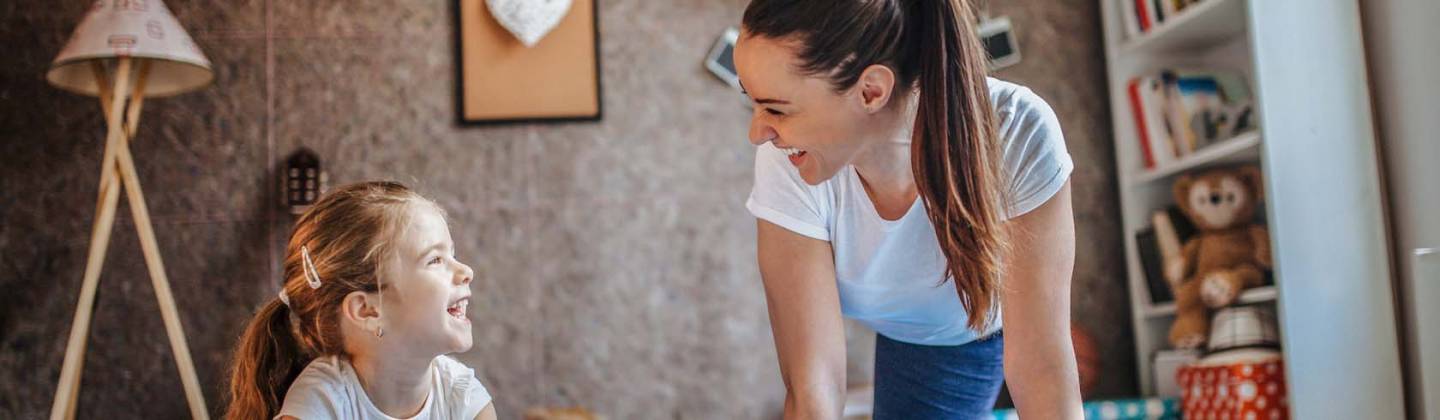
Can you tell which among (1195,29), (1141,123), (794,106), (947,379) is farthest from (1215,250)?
(794,106)

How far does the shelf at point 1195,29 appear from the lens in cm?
278

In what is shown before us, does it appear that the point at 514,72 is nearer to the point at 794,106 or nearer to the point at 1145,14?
the point at 1145,14

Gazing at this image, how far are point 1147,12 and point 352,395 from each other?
2324 mm

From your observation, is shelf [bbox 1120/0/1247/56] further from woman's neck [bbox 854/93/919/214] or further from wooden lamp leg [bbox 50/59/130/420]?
wooden lamp leg [bbox 50/59/130/420]

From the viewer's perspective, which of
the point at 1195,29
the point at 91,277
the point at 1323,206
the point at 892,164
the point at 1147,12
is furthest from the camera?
the point at 1147,12

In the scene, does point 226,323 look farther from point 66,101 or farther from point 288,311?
point 288,311

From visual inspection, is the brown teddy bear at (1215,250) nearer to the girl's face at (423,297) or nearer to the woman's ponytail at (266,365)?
the girl's face at (423,297)

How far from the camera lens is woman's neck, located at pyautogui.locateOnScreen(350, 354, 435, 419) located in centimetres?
150

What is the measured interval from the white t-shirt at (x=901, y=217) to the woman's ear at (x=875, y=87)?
14 centimetres

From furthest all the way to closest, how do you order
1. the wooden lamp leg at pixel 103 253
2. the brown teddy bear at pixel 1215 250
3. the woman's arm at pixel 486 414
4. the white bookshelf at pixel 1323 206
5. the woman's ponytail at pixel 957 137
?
the brown teddy bear at pixel 1215 250 < the wooden lamp leg at pixel 103 253 < the white bookshelf at pixel 1323 206 < the woman's arm at pixel 486 414 < the woman's ponytail at pixel 957 137

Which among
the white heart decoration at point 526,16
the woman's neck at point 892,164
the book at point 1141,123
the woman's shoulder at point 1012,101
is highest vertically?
the white heart decoration at point 526,16

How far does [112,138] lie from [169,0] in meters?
0.54

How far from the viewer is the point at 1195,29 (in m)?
2.94

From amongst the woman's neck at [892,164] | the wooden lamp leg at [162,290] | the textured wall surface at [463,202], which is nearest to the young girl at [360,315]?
the woman's neck at [892,164]
